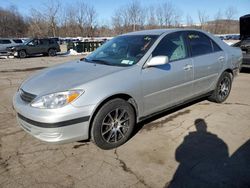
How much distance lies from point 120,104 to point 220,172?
1563 millimetres

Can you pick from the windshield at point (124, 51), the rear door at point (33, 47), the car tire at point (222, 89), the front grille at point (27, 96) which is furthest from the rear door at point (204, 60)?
the rear door at point (33, 47)

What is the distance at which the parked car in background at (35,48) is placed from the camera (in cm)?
2186

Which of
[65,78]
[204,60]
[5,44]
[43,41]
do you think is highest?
[43,41]

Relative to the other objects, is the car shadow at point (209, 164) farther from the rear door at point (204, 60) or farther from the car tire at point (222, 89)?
the car tire at point (222, 89)

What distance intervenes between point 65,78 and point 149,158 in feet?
5.31

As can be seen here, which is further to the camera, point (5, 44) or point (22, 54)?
point (5, 44)

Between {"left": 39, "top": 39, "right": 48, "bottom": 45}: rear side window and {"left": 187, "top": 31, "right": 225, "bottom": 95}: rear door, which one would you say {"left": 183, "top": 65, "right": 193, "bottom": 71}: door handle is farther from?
{"left": 39, "top": 39, "right": 48, "bottom": 45}: rear side window

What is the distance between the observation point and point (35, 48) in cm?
2269

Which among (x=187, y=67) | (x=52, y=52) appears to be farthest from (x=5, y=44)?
(x=187, y=67)

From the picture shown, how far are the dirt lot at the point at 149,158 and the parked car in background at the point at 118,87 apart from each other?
35 centimetres

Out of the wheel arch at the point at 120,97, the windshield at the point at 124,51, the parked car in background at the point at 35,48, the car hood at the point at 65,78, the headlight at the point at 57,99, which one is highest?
the parked car in background at the point at 35,48

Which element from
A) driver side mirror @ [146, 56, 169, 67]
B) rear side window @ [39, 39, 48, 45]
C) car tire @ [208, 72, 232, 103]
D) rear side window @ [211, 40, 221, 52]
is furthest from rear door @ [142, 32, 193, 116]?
rear side window @ [39, 39, 48, 45]

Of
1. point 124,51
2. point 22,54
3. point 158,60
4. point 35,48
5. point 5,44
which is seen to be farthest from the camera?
point 5,44

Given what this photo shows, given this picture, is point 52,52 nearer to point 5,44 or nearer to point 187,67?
point 5,44
